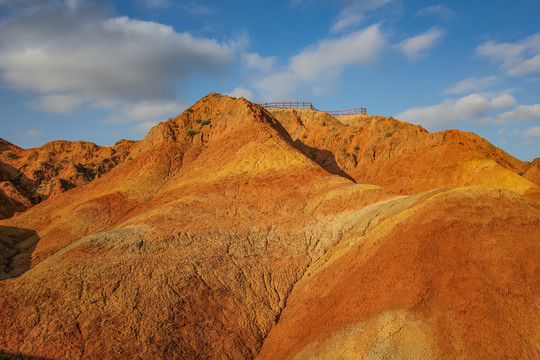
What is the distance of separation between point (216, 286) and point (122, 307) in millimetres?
3087

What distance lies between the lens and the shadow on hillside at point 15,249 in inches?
654

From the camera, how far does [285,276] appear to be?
1327 centimetres

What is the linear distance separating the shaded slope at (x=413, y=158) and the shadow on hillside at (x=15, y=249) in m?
25.3

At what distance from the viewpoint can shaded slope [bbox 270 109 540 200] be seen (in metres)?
26.9

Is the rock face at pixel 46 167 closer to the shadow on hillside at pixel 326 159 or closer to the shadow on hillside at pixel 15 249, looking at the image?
the shadow on hillside at pixel 15 249

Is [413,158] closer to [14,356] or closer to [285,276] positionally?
[285,276]

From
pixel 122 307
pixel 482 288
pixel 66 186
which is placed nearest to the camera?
pixel 482 288

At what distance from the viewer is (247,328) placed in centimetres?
1120

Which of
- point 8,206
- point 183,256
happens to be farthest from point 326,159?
point 8,206

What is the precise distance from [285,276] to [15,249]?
1614cm

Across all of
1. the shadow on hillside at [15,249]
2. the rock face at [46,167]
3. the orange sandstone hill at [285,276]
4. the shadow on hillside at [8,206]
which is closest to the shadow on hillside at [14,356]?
the orange sandstone hill at [285,276]

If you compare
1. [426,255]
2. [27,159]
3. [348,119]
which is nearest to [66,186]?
[27,159]

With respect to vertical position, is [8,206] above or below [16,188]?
below

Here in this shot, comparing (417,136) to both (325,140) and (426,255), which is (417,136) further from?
(426,255)
